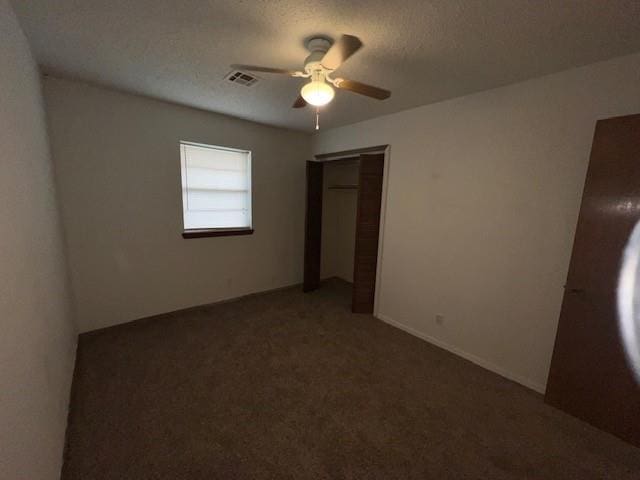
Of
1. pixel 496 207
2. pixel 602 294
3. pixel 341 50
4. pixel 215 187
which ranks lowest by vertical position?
pixel 602 294

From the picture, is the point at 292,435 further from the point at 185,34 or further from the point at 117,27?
the point at 117,27

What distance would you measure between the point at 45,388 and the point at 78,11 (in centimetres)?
195

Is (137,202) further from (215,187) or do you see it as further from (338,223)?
(338,223)

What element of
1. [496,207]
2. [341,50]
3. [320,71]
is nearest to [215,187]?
[320,71]

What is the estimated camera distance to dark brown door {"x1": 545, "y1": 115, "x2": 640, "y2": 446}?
61.4 inches

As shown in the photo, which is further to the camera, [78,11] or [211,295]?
[211,295]

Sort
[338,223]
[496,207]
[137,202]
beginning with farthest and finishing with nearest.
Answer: [338,223]
[137,202]
[496,207]

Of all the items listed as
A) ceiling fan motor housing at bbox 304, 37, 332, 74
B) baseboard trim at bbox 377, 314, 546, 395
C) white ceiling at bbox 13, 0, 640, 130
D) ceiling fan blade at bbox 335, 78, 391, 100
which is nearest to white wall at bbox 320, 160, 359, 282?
baseboard trim at bbox 377, 314, 546, 395

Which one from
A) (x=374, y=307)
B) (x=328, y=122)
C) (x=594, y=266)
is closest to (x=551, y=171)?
(x=594, y=266)

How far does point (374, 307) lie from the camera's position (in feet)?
10.7

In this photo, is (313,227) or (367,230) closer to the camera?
(367,230)

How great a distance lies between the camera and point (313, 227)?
3.89 metres

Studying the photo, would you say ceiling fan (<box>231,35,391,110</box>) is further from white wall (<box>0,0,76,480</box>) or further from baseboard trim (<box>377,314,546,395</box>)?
baseboard trim (<box>377,314,546,395</box>)

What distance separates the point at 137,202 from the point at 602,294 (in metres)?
3.99
